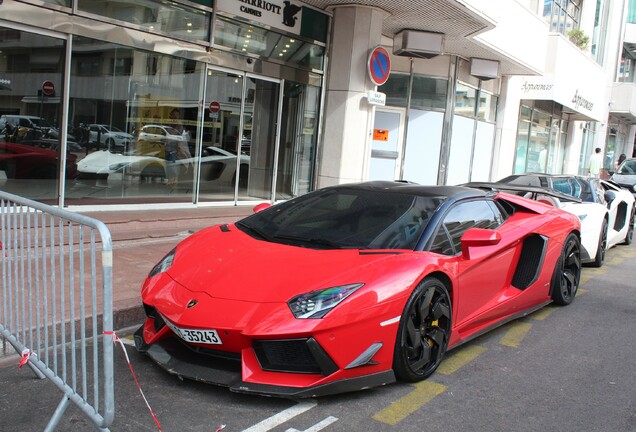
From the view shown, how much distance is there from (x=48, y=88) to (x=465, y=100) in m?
11.8

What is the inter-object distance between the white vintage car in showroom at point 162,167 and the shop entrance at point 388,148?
467 cm

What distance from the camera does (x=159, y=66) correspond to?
9.68 m

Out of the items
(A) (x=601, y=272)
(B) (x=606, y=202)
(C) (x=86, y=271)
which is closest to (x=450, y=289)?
(C) (x=86, y=271)

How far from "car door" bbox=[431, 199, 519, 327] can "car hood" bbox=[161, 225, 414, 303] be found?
0.52m

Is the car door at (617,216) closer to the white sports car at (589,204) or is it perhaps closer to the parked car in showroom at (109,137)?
the white sports car at (589,204)

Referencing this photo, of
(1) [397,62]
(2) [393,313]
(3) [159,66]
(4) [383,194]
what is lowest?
(2) [393,313]

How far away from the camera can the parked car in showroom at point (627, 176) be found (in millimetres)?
19297

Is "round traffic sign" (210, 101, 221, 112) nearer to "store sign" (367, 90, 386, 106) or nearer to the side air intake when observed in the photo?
"store sign" (367, 90, 386, 106)

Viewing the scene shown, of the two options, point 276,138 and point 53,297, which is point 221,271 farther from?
point 276,138

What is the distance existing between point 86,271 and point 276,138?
9015 mm

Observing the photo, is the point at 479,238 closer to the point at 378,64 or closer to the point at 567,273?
the point at 567,273

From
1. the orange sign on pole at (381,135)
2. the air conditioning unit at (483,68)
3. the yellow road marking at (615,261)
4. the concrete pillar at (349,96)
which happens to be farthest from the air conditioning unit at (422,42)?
the yellow road marking at (615,261)

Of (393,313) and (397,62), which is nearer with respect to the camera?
(393,313)

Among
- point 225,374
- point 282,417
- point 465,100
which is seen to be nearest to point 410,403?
point 282,417
